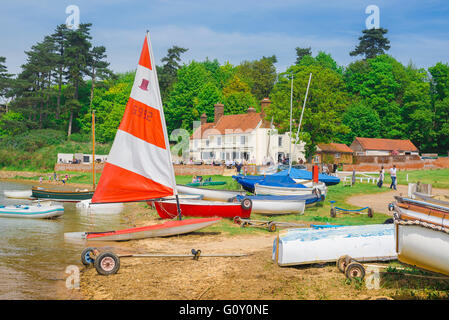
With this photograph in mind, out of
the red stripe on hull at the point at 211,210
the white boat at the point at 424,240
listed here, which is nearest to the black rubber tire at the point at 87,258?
the red stripe on hull at the point at 211,210

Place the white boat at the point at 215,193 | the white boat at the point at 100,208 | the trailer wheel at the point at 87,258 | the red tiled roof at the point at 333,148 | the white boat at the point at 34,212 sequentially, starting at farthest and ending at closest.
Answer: the red tiled roof at the point at 333,148, the white boat at the point at 100,208, the white boat at the point at 215,193, the white boat at the point at 34,212, the trailer wheel at the point at 87,258

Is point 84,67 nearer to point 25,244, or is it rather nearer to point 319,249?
point 25,244

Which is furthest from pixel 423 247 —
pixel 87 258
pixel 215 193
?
pixel 215 193

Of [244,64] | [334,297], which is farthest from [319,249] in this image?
[244,64]

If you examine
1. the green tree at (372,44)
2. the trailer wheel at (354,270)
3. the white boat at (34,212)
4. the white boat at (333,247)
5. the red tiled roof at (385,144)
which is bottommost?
the white boat at (34,212)

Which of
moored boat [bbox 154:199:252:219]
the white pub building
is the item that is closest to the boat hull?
moored boat [bbox 154:199:252:219]

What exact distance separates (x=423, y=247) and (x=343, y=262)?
2.22m

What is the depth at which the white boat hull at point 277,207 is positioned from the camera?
21.8 m

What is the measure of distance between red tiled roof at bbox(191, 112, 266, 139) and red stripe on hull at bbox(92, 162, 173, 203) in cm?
4995

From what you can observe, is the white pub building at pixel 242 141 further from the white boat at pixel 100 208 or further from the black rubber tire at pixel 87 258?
the black rubber tire at pixel 87 258

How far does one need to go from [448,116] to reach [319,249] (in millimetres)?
77689

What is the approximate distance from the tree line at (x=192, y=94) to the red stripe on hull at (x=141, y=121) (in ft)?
151

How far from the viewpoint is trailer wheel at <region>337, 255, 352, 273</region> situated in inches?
407

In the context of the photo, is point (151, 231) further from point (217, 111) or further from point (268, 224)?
point (217, 111)
